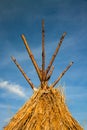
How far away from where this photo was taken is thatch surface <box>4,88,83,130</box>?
1127cm

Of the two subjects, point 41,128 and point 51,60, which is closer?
point 41,128

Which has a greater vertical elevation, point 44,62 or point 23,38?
point 23,38

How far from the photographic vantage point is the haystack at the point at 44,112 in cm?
1129

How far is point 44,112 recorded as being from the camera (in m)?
11.5

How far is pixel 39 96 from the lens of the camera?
11.9 metres

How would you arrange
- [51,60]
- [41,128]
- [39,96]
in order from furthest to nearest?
[51,60] → [39,96] → [41,128]

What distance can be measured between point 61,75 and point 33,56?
124 cm

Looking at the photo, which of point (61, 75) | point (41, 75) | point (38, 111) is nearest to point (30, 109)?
point (38, 111)

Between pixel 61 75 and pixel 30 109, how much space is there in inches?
84.0

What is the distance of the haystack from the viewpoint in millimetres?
11289

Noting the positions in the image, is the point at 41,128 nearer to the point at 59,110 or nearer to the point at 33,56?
the point at 59,110

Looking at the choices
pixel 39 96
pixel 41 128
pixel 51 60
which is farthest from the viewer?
pixel 51 60

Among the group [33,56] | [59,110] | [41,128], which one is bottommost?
[41,128]

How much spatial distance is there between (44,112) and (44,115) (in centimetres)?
12
